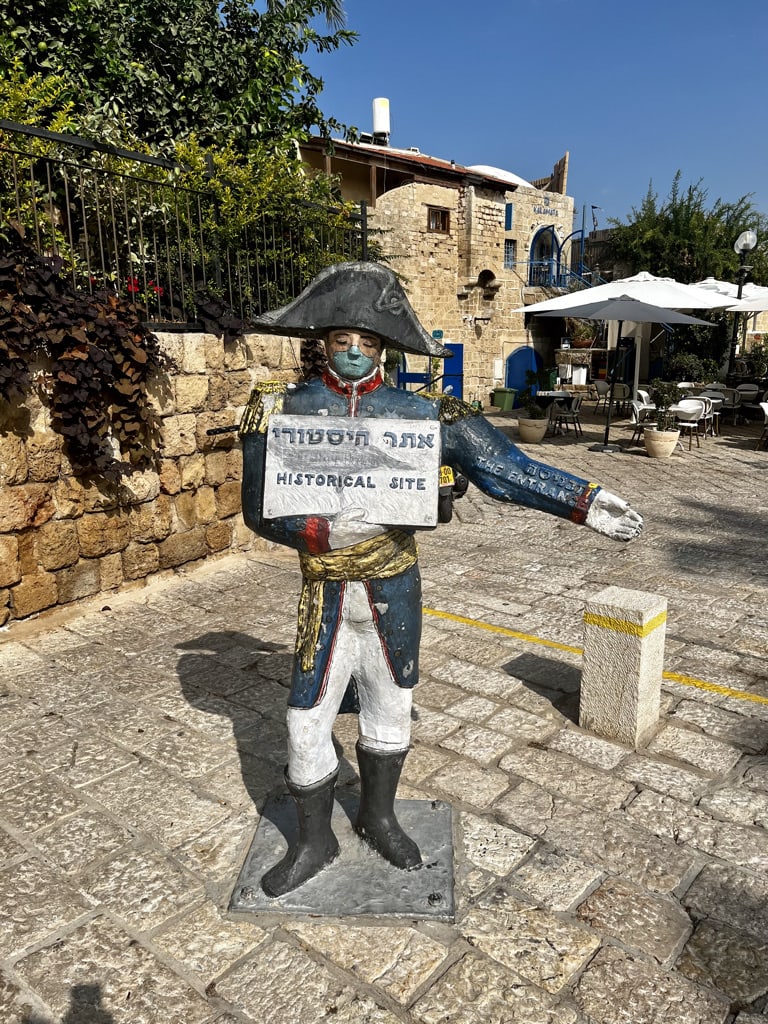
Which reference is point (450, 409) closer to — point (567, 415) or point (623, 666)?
point (623, 666)

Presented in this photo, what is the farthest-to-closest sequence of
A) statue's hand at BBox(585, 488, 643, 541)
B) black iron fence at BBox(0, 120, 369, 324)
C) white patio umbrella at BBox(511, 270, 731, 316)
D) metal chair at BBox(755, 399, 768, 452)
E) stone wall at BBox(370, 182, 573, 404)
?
1. stone wall at BBox(370, 182, 573, 404)
2. metal chair at BBox(755, 399, 768, 452)
3. white patio umbrella at BBox(511, 270, 731, 316)
4. black iron fence at BBox(0, 120, 369, 324)
5. statue's hand at BBox(585, 488, 643, 541)

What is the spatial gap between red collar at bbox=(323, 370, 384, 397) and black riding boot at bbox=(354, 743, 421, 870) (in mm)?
1281

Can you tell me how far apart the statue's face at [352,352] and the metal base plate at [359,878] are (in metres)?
1.79

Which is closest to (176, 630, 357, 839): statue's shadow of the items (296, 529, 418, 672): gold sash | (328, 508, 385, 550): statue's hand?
(296, 529, 418, 672): gold sash

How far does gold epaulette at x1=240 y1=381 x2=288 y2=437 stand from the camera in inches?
94.1

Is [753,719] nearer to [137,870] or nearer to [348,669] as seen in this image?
[348,669]

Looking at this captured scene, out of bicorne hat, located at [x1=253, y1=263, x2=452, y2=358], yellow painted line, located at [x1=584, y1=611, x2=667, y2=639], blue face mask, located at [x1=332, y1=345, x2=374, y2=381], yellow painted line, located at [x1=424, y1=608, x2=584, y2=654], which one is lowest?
yellow painted line, located at [x1=424, y1=608, x2=584, y2=654]

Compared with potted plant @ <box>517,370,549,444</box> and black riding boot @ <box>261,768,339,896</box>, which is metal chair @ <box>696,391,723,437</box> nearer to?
potted plant @ <box>517,370,549,444</box>

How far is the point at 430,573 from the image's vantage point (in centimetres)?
629

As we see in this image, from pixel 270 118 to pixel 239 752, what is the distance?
8.09 metres

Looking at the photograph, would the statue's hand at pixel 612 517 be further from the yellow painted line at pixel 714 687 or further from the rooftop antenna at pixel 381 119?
the rooftop antenna at pixel 381 119

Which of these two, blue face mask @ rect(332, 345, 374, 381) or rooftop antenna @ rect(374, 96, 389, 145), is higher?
rooftop antenna @ rect(374, 96, 389, 145)

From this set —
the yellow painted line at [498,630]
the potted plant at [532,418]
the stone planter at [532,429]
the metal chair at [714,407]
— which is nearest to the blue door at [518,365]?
the metal chair at [714,407]

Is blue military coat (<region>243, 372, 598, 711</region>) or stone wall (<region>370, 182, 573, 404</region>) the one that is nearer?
blue military coat (<region>243, 372, 598, 711</region>)
